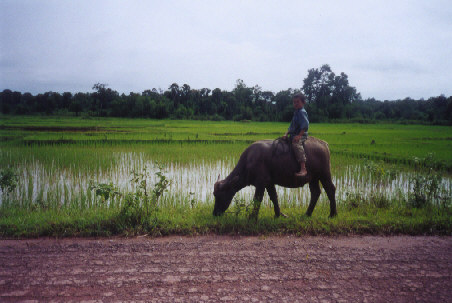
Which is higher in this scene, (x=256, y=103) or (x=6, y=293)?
(x=256, y=103)

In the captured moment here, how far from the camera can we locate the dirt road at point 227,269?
7.66ft

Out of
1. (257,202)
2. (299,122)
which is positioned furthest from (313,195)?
(299,122)

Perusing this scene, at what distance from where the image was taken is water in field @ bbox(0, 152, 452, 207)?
5.29 m

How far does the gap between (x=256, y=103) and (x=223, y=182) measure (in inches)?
1146

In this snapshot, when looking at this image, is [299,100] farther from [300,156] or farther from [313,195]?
[313,195]

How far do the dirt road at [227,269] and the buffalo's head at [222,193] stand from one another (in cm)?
75

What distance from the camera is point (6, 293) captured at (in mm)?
2305

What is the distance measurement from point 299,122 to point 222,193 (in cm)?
153

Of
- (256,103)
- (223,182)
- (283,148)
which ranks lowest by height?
(223,182)

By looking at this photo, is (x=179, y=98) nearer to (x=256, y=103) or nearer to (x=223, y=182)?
(x=256, y=103)

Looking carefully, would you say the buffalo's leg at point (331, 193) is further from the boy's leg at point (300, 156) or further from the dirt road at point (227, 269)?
the dirt road at point (227, 269)

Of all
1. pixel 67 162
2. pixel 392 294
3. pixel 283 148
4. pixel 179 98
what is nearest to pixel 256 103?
pixel 179 98

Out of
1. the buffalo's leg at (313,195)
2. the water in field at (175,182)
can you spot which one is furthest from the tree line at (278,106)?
the buffalo's leg at (313,195)

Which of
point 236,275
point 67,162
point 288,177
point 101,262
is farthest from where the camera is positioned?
point 67,162
